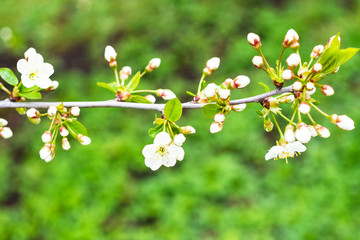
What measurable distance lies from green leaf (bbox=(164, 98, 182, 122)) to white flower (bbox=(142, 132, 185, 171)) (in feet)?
0.20

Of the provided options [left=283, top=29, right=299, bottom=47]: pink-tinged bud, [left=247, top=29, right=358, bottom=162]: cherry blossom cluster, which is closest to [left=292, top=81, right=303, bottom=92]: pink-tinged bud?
[left=247, top=29, right=358, bottom=162]: cherry blossom cluster

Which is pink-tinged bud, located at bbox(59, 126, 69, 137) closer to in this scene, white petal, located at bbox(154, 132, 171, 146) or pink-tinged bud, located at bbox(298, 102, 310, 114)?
white petal, located at bbox(154, 132, 171, 146)

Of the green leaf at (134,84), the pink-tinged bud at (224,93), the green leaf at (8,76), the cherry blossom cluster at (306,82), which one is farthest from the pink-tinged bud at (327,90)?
the green leaf at (8,76)

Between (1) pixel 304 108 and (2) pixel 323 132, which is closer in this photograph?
(1) pixel 304 108

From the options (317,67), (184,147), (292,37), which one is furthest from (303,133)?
(184,147)

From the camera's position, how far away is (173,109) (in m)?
1.10

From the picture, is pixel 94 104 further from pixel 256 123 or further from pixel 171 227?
pixel 256 123

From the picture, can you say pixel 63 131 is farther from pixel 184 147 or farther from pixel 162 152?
pixel 184 147

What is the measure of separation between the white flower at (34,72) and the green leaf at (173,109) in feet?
1.42

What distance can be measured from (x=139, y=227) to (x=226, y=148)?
1133 mm

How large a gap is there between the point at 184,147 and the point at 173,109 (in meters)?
2.59

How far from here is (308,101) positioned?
1075mm

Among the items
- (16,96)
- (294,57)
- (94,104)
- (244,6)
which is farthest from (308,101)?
(244,6)

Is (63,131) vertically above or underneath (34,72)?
underneath
